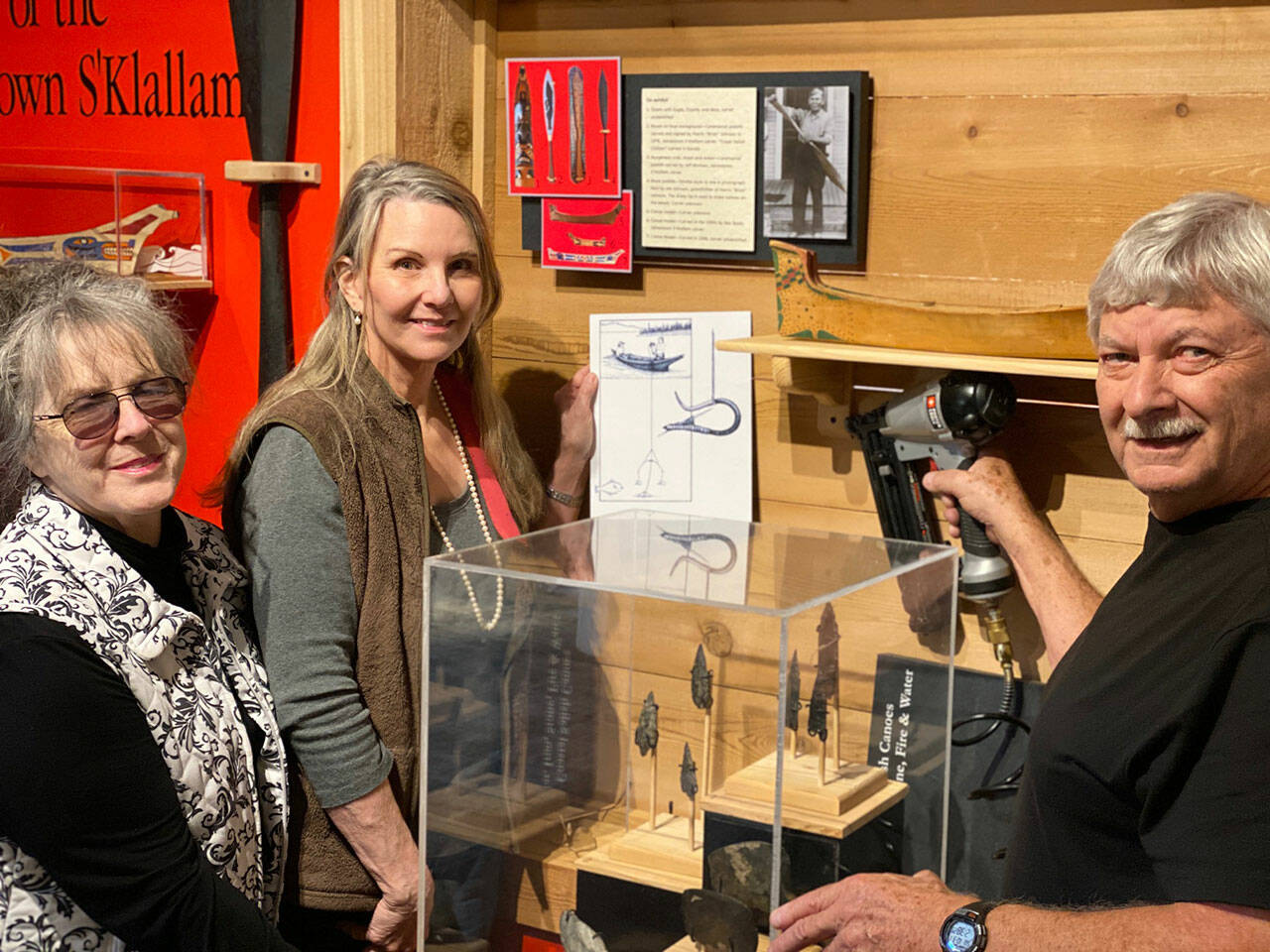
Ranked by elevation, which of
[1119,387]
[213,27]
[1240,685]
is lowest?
[1240,685]

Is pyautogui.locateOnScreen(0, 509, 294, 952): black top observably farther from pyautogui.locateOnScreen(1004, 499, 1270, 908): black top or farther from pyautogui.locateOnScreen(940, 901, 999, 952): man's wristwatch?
pyautogui.locateOnScreen(1004, 499, 1270, 908): black top

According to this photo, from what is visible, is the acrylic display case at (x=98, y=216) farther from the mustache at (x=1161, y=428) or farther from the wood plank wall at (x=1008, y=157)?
the mustache at (x=1161, y=428)

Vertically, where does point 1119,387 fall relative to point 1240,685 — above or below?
above

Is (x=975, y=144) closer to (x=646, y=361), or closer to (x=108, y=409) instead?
(x=646, y=361)

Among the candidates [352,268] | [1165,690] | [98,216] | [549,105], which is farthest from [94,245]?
[1165,690]

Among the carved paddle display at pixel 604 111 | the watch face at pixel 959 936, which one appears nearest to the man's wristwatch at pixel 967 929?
the watch face at pixel 959 936

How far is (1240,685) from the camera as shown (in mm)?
1112

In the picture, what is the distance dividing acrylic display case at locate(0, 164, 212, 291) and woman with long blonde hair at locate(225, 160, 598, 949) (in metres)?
0.62

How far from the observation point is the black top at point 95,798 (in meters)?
1.31

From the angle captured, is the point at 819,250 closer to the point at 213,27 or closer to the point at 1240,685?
the point at 1240,685

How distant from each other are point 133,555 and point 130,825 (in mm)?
298

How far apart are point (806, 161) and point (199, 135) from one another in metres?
1.13

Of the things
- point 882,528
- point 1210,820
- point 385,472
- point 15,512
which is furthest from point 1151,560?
point 15,512

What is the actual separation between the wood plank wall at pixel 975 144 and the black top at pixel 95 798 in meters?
0.38
